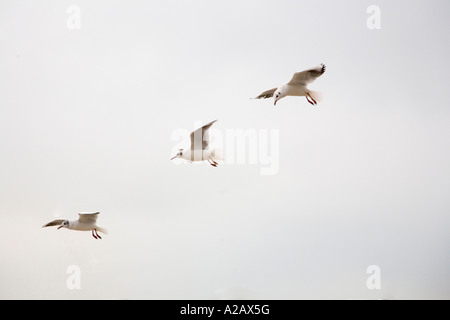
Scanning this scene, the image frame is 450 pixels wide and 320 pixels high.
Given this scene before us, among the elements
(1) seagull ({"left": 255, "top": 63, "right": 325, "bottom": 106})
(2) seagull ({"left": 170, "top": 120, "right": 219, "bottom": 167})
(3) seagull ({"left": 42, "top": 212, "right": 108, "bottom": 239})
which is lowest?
(3) seagull ({"left": 42, "top": 212, "right": 108, "bottom": 239})

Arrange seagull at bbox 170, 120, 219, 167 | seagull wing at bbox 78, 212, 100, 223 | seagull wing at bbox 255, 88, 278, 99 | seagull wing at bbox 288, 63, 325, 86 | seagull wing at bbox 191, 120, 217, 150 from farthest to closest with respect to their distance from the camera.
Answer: seagull wing at bbox 78, 212, 100, 223, seagull wing at bbox 255, 88, 278, 99, seagull at bbox 170, 120, 219, 167, seagull wing at bbox 191, 120, 217, 150, seagull wing at bbox 288, 63, 325, 86

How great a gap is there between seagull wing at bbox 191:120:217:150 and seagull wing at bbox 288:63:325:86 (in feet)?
4.31

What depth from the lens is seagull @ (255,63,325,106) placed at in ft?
33.8

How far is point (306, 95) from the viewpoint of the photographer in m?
10.6

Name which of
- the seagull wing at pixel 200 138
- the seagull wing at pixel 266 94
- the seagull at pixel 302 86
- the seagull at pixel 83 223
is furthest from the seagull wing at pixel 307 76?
the seagull at pixel 83 223

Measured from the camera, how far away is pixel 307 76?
10.4 metres

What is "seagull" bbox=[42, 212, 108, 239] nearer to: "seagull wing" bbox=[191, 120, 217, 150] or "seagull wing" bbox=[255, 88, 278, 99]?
"seagull wing" bbox=[191, 120, 217, 150]


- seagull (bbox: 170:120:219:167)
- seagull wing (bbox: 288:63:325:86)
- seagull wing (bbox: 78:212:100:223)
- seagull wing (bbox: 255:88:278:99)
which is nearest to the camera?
seagull wing (bbox: 288:63:325:86)

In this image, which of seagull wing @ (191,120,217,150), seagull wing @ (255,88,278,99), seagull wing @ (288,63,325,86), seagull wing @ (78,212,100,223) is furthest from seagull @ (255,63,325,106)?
seagull wing @ (78,212,100,223)
